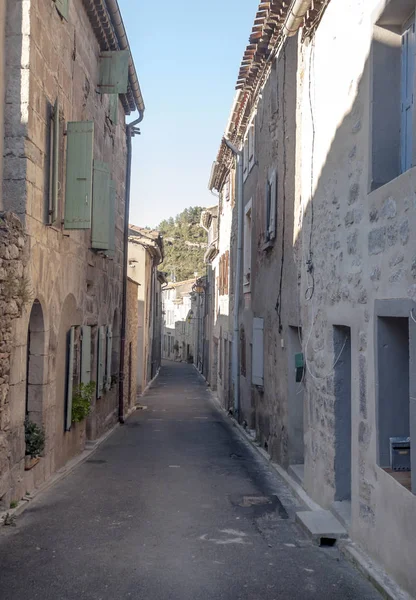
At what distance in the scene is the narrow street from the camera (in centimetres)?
461

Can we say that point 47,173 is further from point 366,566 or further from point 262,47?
point 366,566

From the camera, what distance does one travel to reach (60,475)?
8.45 m

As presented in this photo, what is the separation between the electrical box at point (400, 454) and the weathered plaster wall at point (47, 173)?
3822 mm

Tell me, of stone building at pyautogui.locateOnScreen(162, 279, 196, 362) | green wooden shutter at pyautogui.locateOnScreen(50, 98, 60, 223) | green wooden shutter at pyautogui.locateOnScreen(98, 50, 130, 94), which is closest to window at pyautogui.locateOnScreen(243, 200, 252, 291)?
green wooden shutter at pyautogui.locateOnScreen(98, 50, 130, 94)

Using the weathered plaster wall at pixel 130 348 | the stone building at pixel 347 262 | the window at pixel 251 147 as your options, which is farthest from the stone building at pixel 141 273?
the stone building at pixel 347 262

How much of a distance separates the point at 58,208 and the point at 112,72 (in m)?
4.54

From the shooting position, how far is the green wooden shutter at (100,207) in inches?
416

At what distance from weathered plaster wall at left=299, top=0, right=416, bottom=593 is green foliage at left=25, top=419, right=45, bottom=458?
303cm

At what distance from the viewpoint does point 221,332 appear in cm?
2123

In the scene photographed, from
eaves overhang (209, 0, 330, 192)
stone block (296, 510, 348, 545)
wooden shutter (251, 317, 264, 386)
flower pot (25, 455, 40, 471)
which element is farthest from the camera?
wooden shutter (251, 317, 264, 386)

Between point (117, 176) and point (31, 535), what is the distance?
31.8 feet

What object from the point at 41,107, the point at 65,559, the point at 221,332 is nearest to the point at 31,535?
the point at 65,559

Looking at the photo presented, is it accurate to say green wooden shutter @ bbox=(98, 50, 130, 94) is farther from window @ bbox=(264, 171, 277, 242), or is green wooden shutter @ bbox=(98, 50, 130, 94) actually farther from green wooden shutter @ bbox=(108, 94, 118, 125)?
window @ bbox=(264, 171, 277, 242)

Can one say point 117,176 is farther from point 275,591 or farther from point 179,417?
point 275,591
